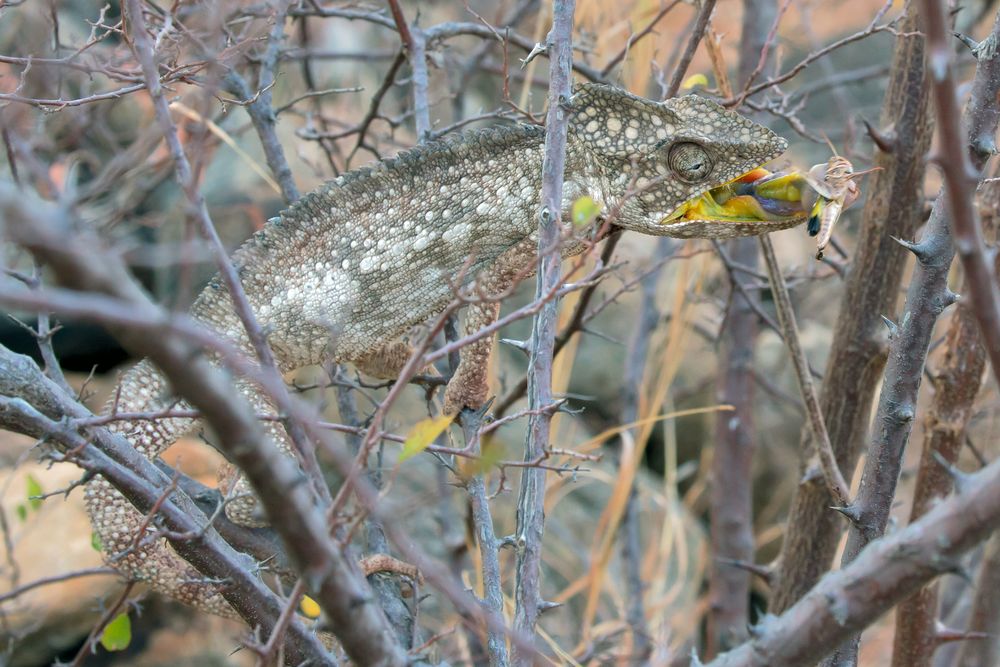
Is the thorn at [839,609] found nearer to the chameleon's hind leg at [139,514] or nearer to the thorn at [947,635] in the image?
the thorn at [947,635]

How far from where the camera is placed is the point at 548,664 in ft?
3.84

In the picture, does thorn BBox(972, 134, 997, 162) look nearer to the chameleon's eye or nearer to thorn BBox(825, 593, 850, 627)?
the chameleon's eye

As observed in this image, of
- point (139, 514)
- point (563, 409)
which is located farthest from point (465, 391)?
point (139, 514)

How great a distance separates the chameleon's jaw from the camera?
1.88 metres

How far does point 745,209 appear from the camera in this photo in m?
1.95

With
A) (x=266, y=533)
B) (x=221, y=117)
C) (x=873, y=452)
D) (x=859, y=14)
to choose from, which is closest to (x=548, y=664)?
(x=873, y=452)

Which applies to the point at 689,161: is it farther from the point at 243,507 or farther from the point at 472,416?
the point at 243,507

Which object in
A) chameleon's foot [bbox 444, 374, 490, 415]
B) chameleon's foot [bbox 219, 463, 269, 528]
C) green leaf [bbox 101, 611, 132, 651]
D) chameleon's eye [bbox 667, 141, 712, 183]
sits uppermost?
chameleon's eye [bbox 667, 141, 712, 183]

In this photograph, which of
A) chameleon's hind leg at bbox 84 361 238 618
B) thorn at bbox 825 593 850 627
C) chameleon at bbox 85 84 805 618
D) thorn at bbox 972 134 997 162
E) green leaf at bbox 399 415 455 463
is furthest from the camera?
chameleon's hind leg at bbox 84 361 238 618

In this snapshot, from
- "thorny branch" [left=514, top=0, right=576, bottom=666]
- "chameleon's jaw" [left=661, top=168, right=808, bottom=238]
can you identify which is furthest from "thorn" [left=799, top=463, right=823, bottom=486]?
"thorny branch" [left=514, top=0, right=576, bottom=666]

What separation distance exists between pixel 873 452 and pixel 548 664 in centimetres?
76

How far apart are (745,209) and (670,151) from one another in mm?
188

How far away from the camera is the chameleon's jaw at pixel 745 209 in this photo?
188cm

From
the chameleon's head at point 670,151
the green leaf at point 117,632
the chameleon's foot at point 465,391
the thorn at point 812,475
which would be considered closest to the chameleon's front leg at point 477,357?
the chameleon's foot at point 465,391
